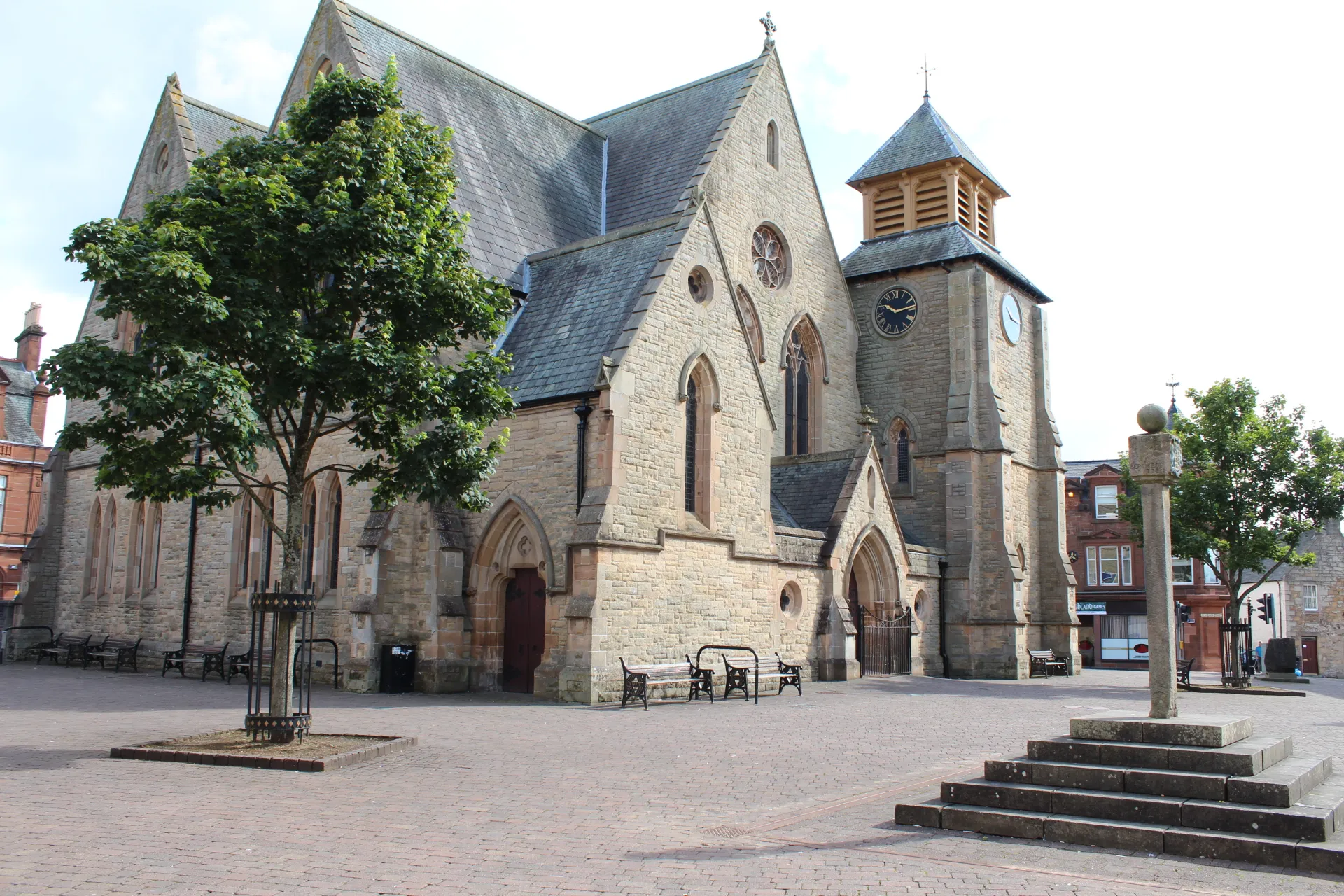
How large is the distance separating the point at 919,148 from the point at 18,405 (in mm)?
43150

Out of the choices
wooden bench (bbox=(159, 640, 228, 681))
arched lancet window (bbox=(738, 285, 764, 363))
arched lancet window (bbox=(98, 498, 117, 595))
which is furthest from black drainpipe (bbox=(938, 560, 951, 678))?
arched lancet window (bbox=(98, 498, 117, 595))

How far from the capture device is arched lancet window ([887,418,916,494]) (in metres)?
31.4

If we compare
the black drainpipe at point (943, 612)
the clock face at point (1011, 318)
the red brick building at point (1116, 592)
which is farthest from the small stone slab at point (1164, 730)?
the red brick building at point (1116, 592)

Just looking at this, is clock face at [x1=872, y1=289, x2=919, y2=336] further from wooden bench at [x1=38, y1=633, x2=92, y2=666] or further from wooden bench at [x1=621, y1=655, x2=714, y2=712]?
wooden bench at [x1=38, y1=633, x2=92, y2=666]

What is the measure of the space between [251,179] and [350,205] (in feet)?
3.70

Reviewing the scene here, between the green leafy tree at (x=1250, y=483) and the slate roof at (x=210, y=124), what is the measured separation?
2642 centimetres

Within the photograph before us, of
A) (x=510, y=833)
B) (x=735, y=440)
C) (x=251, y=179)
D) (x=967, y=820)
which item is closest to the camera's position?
(x=510, y=833)

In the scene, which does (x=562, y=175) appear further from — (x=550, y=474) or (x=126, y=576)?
(x=126, y=576)

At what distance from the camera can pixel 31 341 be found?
53031 millimetres

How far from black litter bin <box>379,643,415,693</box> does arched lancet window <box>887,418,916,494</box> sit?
1676 cm

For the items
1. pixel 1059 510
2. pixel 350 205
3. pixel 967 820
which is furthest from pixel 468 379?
pixel 1059 510

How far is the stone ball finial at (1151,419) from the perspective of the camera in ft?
33.1

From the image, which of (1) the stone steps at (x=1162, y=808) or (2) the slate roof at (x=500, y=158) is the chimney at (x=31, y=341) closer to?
(2) the slate roof at (x=500, y=158)

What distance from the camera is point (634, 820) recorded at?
8.34 meters
